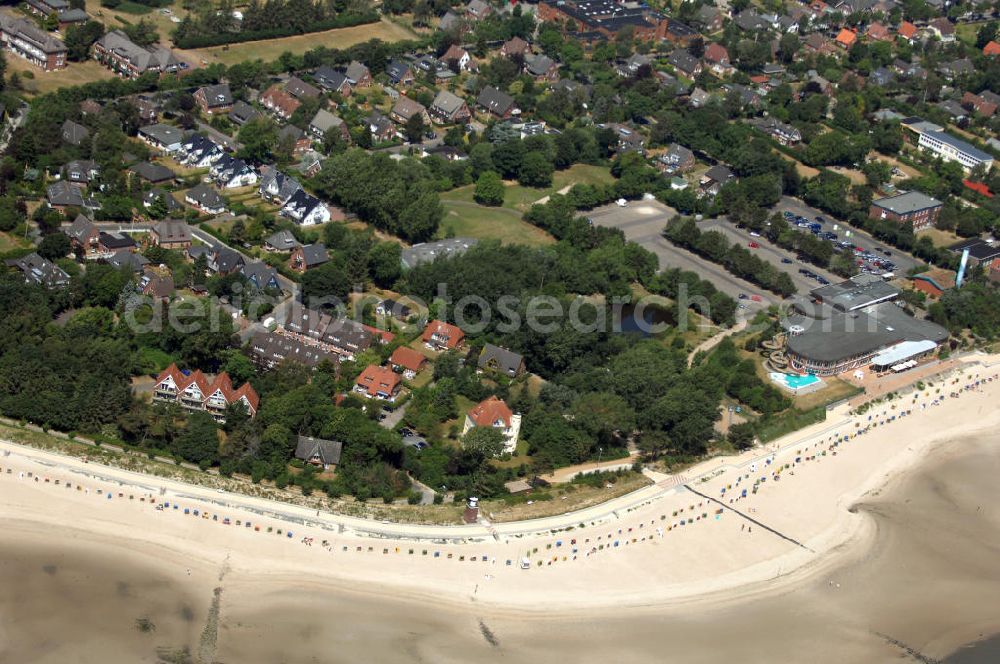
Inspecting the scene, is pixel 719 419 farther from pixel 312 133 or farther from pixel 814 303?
pixel 312 133

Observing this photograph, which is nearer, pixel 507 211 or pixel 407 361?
pixel 407 361

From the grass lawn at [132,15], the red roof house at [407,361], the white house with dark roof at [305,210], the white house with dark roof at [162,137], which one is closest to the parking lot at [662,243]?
the white house with dark roof at [305,210]

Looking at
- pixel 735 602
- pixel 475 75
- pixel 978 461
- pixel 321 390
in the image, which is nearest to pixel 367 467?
pixel 321 390

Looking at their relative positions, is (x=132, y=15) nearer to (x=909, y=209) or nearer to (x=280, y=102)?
(x=280, y=102)

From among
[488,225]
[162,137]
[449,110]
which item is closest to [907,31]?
[449,110]

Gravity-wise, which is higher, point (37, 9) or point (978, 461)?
point (37, 9)

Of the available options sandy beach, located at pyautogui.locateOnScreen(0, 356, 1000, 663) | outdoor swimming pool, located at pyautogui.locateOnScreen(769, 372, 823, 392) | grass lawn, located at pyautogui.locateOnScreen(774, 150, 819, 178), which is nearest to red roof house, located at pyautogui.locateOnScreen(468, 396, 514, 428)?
sandy beach, located at pyautogui.locateOnScreen(0, 356, 1000, 663)
